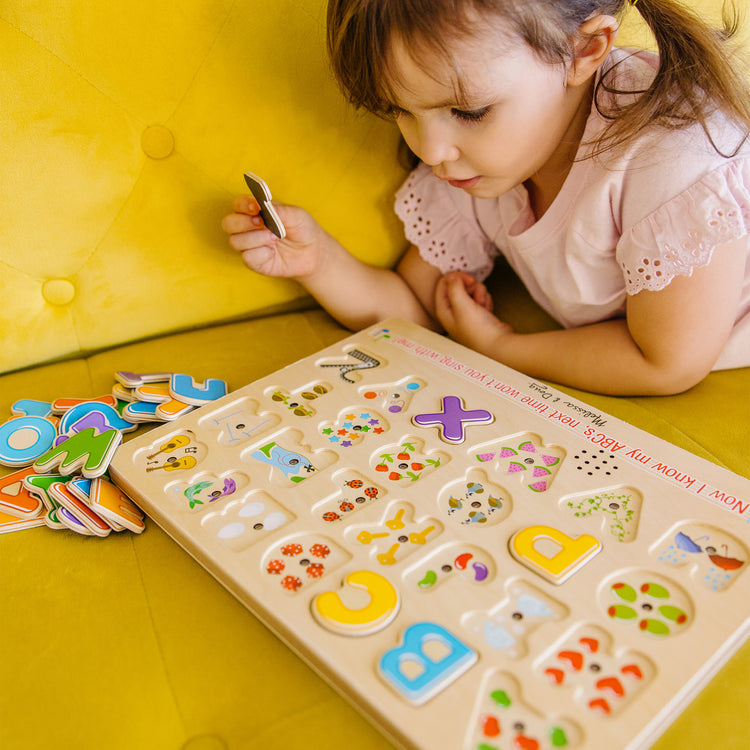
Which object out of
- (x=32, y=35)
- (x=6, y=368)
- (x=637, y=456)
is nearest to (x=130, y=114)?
(x=32, y=35)

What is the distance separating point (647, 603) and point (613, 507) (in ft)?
0.27

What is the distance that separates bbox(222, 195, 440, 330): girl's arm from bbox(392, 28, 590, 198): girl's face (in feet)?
0.55

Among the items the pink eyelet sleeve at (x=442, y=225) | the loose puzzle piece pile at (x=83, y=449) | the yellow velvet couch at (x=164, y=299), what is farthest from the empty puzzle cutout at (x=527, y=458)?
the pink eyelet sleeve at (x=442, y=225)

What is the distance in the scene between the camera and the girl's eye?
0.57 meters

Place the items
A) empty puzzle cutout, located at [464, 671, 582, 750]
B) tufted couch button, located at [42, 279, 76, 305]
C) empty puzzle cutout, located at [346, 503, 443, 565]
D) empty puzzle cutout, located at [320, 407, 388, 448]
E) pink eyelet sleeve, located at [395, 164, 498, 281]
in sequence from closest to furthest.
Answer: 1. empty puzzle cutout, located at [464, 671, 582, 750]
2. empty puzzle cutout, located at [346, 503, 443, 565]
3. empty puzzle cutout, located at [320, 407, 388, 448]
4. tufted couch button, located at [42, 279, 76, 305]
5. pink eyelet sleeve, located at [395, 164, 498, 281]

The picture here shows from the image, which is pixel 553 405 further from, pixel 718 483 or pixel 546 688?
pixel 546 688

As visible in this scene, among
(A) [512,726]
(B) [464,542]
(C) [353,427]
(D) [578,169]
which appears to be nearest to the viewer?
(A) [512,726]

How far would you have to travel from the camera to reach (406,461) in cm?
55

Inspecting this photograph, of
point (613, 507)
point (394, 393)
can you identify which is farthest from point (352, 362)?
point (613, 507)

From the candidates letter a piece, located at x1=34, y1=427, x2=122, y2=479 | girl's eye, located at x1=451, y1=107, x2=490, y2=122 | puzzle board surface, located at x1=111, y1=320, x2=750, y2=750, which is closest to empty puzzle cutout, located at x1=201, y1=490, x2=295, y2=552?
puzzle board surface, located at x1=111, y1=320, x2=750, y2=750

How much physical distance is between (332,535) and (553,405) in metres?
0.23

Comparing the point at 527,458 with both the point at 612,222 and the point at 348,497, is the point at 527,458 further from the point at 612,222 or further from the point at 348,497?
the point at 612,222

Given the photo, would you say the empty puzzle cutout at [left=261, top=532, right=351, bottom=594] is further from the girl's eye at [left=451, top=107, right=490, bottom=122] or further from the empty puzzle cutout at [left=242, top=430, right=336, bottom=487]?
the girl's eye at [left=451, top=107, right=490, bottom=122]

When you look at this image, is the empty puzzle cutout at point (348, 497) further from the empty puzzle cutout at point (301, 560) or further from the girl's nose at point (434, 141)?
the girl's nose at point (434, 141)
